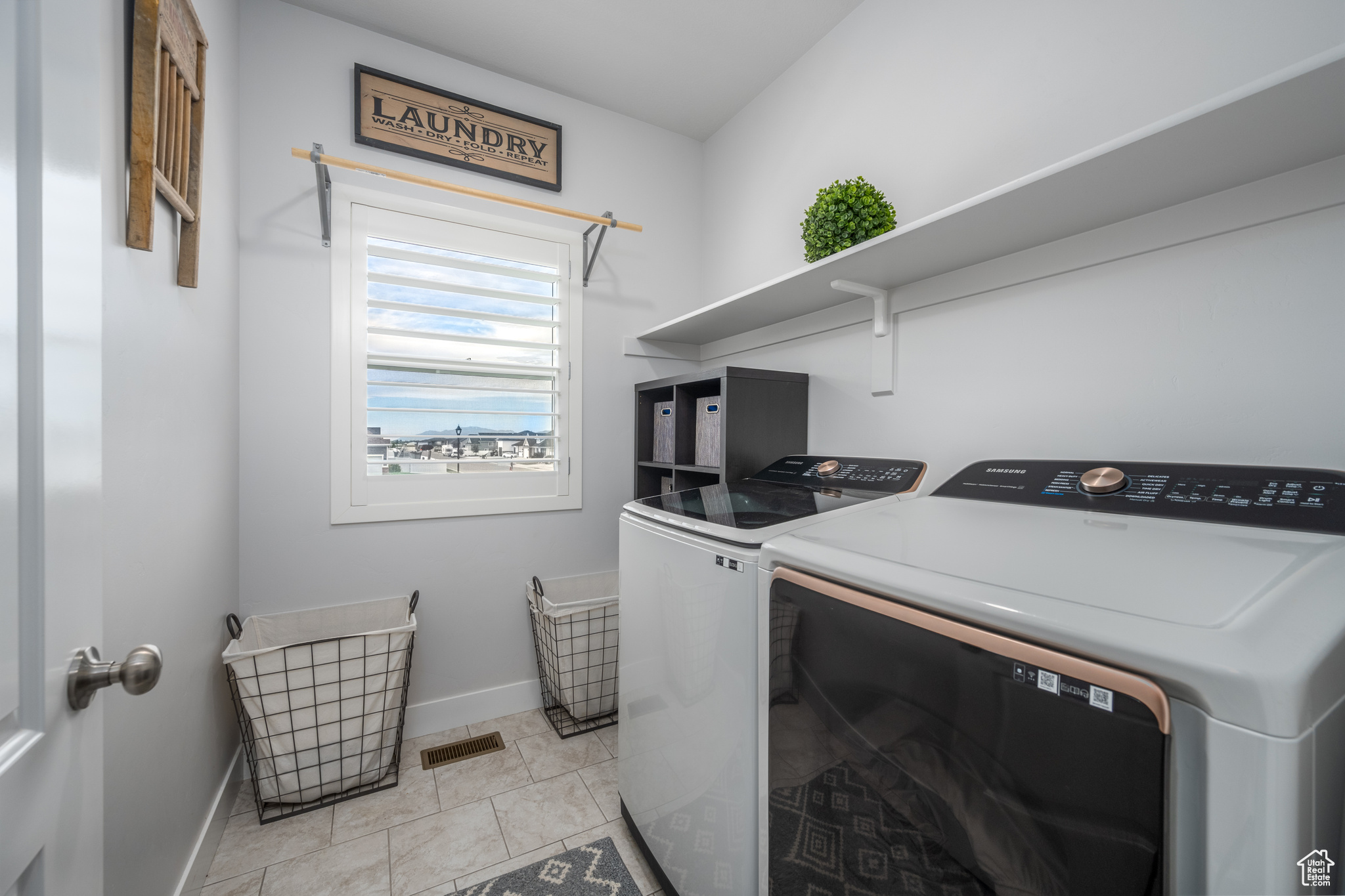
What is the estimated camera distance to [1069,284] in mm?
1214

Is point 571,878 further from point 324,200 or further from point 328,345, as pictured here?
point 324,200

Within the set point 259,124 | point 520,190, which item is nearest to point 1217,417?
point 520,190

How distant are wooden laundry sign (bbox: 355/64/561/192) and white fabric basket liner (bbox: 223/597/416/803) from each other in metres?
1.80

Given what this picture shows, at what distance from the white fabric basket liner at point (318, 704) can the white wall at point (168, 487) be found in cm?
11

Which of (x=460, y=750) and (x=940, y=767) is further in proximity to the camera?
(x=460, y=750)

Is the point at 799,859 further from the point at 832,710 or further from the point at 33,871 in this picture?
the point at 33,871

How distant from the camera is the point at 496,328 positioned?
219 centimetres

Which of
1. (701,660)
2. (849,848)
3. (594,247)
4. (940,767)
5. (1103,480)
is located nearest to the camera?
(940,767)

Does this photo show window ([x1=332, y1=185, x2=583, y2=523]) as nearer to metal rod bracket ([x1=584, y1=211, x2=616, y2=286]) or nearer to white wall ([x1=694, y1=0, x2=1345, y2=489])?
metal rod bracket ([x1=584, y1=211, x2=616, y2=286])

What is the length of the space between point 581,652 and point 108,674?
63.5 inches

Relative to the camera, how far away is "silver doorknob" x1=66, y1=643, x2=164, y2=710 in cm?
55

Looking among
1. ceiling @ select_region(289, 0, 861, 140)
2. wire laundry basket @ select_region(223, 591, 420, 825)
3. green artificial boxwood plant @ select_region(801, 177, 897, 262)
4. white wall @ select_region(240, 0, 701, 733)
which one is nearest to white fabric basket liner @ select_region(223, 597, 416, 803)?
wire laundry basket @ select_region(223, 591, 420, 825)

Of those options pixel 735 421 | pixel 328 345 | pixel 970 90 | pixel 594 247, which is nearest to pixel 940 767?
pixel 735 421

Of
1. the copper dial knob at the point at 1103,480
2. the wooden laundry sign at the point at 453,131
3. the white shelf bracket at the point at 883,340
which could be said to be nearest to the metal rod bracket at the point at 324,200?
the wooden laundry sign at the point at 453,131
